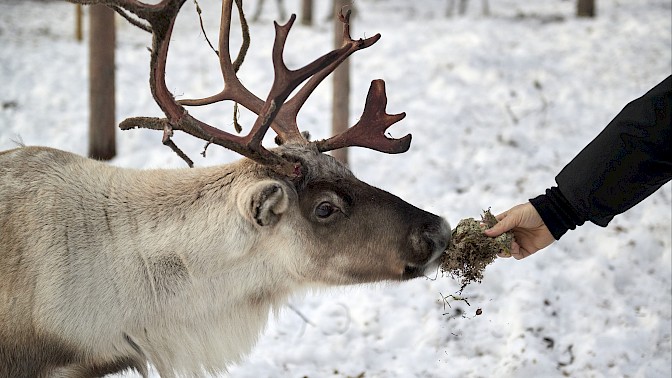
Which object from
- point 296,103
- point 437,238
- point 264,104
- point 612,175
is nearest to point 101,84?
point 296,103

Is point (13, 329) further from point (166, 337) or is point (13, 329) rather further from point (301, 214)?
point (301, 214)

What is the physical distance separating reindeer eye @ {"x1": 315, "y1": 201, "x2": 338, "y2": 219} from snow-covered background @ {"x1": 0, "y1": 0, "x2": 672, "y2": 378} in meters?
0.41

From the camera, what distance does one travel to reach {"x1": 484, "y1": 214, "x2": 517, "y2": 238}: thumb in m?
2.98

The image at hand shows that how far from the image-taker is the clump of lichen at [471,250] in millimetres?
2900

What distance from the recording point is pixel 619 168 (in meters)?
2.67

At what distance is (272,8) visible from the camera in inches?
544

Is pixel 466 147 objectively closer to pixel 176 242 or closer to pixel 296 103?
pixel 296 103

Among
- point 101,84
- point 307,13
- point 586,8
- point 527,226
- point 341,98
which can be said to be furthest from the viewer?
point 307,13

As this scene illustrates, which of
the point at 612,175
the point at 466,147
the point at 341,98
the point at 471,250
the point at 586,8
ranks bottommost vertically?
the point at 466,147

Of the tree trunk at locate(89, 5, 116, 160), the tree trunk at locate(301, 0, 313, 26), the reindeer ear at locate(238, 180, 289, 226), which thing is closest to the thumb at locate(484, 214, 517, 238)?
the reindeer ear at locate(238, 180, 289, 226)

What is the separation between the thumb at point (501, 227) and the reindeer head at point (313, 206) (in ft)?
0.77

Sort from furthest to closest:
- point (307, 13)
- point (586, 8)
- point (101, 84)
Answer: point (307, 13)
point (586, 8)
point (101, 84)

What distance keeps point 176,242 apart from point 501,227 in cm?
135

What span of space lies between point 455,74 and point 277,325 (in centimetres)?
427
